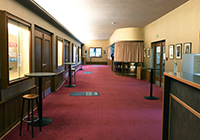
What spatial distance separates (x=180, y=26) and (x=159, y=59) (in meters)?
2.48

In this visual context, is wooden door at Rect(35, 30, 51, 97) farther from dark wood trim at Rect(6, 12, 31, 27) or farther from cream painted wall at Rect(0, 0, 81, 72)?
dark wood trim at Rect(6, 12, 31, 27)

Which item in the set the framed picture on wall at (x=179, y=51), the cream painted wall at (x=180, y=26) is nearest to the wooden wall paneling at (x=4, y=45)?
the cream painted wall at (x=180, y=26)

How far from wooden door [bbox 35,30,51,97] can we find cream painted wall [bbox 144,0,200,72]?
15.0ft

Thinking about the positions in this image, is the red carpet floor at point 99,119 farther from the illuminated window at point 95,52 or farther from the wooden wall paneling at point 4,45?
the illuminated window at point 95,52

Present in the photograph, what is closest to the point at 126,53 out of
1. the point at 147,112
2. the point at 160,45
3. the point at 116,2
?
the point at 160,45

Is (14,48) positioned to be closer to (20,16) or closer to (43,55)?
(20,16)

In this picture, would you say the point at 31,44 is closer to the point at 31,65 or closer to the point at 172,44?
the point at 31,65

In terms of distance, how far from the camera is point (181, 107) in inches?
82.1

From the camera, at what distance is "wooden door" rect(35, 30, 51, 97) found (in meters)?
4.89

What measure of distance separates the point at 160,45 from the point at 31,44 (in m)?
5.85

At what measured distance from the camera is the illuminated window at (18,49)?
3.41 meters

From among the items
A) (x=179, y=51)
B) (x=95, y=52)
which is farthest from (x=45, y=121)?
(x=95, y=52)

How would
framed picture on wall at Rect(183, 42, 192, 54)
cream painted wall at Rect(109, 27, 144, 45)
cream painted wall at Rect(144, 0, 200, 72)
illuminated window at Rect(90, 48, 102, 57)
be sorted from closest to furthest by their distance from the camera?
cream painted wall at Rect(144, 0, 200, 72), framed picture on wall at Rect(183, 42, 192, 54), cream painted wall at Rect(109, 27, 144, 45), illuminated window at Rect(90, 48, 102, 57)

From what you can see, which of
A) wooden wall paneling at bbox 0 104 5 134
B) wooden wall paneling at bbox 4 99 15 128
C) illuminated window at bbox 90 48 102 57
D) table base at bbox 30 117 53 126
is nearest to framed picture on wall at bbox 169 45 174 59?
table base at bbox 30 117 53 126
